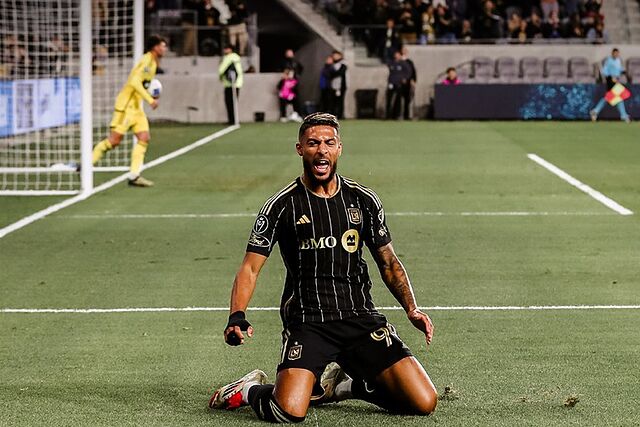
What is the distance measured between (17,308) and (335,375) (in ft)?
13.2

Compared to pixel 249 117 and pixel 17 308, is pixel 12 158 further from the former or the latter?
pixel 249 117

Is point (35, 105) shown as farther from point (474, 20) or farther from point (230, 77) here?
point (474, 20)

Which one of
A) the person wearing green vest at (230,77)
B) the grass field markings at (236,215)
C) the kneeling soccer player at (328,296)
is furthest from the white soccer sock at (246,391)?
the person wearing green vest at (230,77)

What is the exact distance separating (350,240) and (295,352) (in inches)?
26.6

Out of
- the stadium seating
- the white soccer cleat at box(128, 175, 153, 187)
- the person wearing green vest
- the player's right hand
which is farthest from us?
the stadium seating

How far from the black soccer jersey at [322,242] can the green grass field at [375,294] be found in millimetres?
570

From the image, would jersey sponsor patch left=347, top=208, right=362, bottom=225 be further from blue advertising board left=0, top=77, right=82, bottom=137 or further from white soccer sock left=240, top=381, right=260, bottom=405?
blue advertising board left=0, top=77, right=82, bottom=137

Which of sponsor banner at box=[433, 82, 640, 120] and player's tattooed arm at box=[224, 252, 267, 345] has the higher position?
player's tattooed arm at box=[224, 252, 267, 345]

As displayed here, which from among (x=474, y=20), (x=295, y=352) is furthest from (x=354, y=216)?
(x=474, y=20)

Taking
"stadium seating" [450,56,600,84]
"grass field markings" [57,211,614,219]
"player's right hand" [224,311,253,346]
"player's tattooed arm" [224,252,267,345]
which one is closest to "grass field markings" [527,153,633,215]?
"grass field markings" [57,211,614,219]

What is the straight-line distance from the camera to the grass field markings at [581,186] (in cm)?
1711

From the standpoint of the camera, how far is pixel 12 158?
954 inches

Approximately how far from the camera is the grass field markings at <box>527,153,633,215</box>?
17.1 meters

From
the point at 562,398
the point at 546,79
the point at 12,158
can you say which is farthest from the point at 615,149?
the point at 562,398
